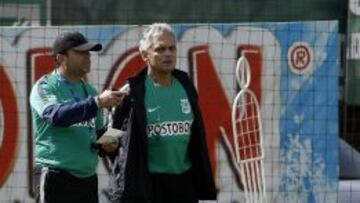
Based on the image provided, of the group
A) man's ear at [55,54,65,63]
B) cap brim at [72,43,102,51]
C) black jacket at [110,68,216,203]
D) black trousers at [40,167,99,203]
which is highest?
cap brim at [72,43,102,51]

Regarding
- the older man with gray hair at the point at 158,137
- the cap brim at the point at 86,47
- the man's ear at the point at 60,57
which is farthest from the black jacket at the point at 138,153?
the man's ear at the point at 60,57

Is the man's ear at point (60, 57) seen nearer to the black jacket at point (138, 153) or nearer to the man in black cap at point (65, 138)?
the man in black cap at point (65, 138)

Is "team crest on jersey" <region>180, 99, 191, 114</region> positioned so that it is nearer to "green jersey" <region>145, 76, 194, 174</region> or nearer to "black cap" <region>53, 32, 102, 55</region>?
"green jersey" <region>145, 76, 194, 174</region>

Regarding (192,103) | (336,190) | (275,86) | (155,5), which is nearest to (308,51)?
(275,86)

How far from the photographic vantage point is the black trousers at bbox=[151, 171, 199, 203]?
16.6 ft

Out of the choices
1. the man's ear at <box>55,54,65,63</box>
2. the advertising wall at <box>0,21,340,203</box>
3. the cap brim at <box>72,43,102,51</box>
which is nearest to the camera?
the cap brim at <box>72,43,102,51</box>

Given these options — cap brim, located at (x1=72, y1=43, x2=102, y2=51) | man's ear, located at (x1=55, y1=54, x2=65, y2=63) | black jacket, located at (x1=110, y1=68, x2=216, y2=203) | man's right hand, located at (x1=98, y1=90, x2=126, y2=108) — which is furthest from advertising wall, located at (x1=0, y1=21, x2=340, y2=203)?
man's right hand, located at (x1=98, y1=90, x2=126, y2=108)

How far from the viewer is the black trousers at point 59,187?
5.34m

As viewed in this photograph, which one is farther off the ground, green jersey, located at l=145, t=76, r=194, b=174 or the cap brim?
the cap brim

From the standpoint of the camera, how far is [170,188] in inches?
200

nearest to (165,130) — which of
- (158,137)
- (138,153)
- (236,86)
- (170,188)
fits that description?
(158,137)

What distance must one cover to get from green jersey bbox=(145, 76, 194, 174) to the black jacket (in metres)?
0.04

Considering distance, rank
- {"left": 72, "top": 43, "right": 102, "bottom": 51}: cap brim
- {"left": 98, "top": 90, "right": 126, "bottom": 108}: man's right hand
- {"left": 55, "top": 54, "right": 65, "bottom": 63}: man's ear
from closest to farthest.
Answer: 1. {"left": 98, "top": 90, "right": 126, "bottom": 108}: man's right hand
2. {"left": 72, "top": 43, "right": 102, "bottom": 51}: cap brim
3. {"left": 55, "top": 54, "right": 65, "bottom": 63}: man's ear

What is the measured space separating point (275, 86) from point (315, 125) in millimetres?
450
